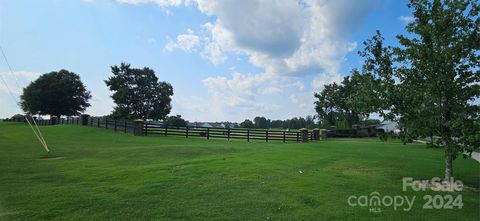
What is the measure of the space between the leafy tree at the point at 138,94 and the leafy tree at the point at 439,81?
57150 mm

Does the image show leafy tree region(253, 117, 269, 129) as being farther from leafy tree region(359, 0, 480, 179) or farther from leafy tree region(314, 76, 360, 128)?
leafy tree region(359, 0, 480, 179)

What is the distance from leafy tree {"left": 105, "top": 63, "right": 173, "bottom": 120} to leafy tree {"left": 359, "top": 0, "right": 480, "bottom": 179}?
5715cm

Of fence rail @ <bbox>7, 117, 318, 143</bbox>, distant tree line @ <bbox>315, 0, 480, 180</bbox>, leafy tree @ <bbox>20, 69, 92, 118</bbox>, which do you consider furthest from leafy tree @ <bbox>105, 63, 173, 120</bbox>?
distant tree line @ <bbox>315, 0, 480, 180</bbox>

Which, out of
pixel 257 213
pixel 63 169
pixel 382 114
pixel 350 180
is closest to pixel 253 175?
pixel 350 180

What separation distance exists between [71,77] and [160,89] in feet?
52.0

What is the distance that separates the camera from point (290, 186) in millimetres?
8664

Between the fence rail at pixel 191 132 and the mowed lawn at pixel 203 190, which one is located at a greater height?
the fence rail at pixel 191 132

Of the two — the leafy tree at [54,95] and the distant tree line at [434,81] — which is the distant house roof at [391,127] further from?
the leafy tree at [54,95]

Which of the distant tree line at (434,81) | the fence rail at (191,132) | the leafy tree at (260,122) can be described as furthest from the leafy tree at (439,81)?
the leafy tree at (260,122)

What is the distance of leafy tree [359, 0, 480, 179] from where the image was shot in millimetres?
9812

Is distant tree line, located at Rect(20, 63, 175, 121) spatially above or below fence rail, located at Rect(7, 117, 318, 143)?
above

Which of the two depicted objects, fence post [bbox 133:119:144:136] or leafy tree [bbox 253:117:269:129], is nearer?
fence post [bbox 133:119:144:136]

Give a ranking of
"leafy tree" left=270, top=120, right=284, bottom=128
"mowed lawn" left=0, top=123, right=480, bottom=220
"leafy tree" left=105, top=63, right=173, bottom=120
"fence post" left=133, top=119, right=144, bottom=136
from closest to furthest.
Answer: "mowed lawn" left=0, top=123, right=480, bottom=220 → "fence post" left=133, top=119, right=144, bottom=136 → "leafy tree" left=105, top=63, right=173, bottom=120 → "leafy tree" left=270, top=120, right=284, bottom=128

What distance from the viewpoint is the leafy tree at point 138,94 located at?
208 ft
